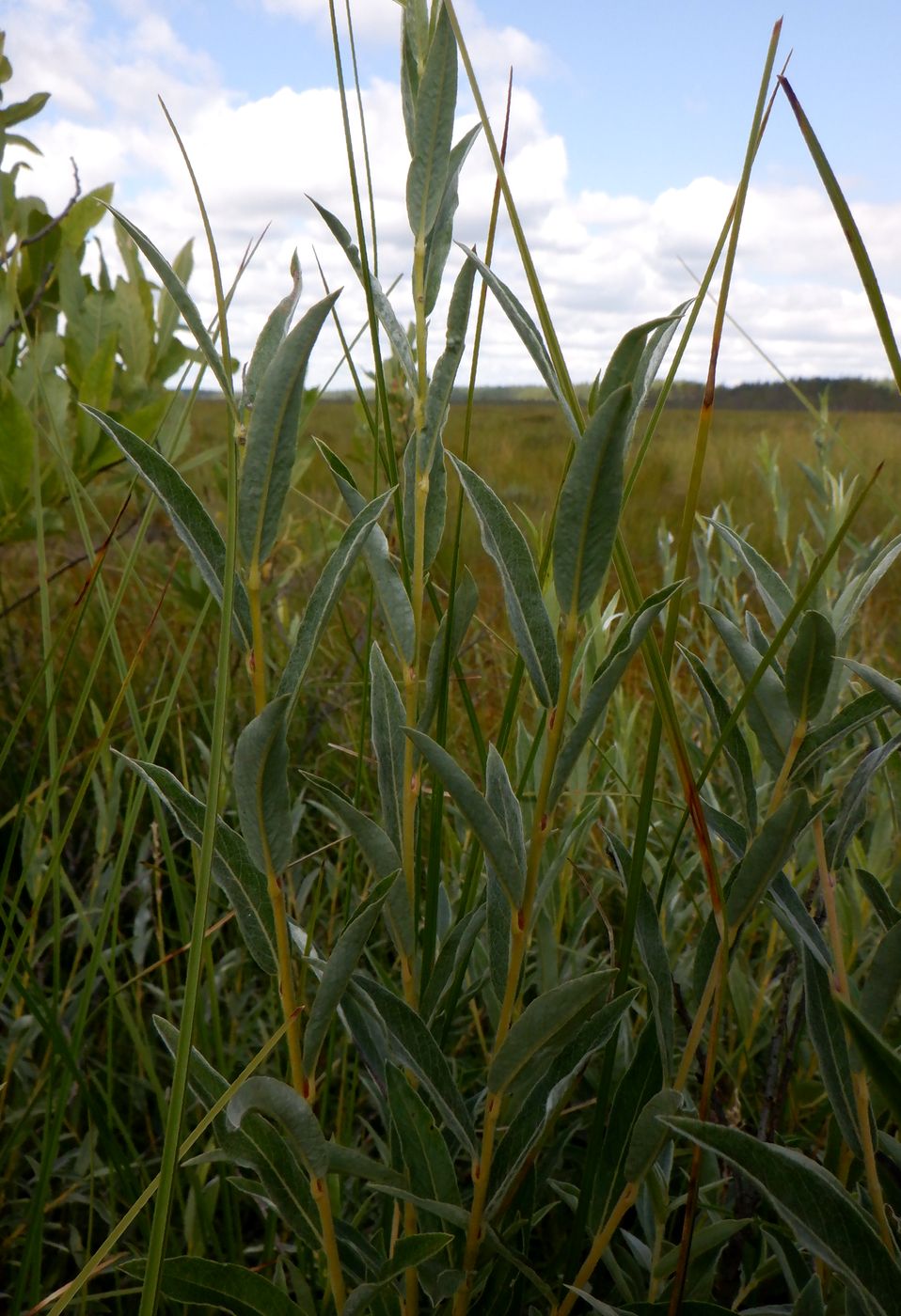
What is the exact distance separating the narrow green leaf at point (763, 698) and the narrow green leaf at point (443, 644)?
17 centimetres

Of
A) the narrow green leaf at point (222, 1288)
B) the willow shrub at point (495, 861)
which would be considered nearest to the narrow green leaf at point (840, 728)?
the willow shrub at point (495, 861)

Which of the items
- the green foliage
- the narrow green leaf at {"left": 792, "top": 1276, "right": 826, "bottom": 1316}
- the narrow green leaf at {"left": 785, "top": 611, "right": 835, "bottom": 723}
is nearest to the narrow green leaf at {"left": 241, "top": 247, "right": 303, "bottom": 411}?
the narrow green leaf at {"left": 785, "top": 611, "right": 835, "bottom": 723}

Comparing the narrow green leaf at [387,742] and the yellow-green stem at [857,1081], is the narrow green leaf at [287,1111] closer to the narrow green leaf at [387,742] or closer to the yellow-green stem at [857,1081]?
the narrow green leaf at [387,742]

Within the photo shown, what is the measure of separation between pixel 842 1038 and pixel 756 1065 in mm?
770

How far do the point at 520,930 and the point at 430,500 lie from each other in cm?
30

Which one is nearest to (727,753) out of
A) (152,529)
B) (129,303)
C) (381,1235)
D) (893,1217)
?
(893,1217)

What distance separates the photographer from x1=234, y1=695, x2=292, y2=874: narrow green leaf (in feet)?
1.56

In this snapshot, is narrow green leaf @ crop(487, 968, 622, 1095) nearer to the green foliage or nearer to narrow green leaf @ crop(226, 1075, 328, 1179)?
narrow green leaf @ crop(226, 1075, 328, 1179)

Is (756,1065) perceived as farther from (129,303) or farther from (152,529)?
(152,529)

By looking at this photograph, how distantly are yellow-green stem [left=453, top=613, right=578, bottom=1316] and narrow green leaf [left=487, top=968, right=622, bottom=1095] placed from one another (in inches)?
0.5

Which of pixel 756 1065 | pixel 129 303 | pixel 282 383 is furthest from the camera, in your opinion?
pixel 129 303

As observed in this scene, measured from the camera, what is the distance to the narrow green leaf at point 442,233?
0.64 metres

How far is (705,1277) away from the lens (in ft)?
2.34

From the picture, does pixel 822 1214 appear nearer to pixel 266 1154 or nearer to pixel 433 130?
pixel 266 1154
